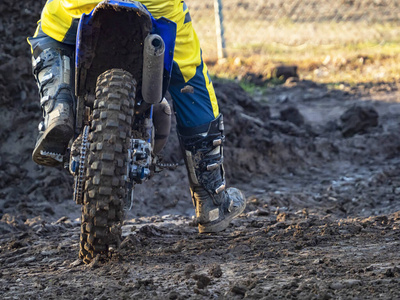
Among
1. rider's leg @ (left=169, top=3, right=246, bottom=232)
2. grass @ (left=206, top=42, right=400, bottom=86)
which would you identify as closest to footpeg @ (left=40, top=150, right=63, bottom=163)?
rider's leg @ (left=169, top=3, right=246, bottom=232)

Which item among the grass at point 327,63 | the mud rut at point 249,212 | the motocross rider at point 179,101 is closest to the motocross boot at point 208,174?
the motocross rider at point 179,101

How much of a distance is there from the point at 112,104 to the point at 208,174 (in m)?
1.01

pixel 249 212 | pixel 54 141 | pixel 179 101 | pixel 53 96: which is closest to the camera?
pixel 54 141

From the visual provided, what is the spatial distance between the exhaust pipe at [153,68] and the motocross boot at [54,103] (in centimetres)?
43

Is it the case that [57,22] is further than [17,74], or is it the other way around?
[17,74]

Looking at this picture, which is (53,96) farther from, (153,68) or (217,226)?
(217,226)

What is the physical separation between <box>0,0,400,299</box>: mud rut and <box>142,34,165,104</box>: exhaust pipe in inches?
32.6

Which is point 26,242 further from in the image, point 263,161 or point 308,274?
point 263,161

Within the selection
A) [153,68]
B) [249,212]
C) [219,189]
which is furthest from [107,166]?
[249,212]

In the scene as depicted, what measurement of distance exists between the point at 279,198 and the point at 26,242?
2306 mm

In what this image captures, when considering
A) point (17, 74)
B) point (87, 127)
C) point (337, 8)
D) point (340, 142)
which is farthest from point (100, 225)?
point (337, 8)

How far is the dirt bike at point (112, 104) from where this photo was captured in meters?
3.33

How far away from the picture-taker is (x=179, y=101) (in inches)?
161

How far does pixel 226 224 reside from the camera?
4305 millimetres
